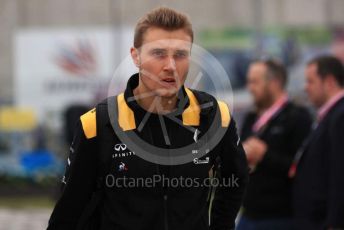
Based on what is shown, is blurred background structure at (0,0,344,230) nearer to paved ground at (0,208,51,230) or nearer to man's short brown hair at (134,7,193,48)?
paved ground at (0,208,51,230)

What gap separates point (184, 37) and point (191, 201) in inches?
29.0

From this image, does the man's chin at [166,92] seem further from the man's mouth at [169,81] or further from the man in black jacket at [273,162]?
the man in black jacket at [273,162]

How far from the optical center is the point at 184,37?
3.36 metres

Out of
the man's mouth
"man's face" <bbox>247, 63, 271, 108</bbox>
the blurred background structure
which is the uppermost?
the man's mouth

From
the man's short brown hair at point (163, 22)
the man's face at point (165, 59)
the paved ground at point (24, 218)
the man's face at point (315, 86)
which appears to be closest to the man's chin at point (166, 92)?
the man's face at point (165, 59)

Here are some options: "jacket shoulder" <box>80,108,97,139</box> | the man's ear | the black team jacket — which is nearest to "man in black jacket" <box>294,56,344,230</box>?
the black team jacket

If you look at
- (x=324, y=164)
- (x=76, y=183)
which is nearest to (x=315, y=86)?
(x=324, y=164)

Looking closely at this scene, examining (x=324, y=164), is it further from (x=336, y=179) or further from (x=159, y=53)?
(x=159, y=53)

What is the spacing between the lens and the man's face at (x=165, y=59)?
3.31 meters

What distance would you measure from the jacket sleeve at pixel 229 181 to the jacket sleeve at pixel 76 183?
24.7 inches

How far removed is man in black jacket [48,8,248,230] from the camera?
11.0 feet

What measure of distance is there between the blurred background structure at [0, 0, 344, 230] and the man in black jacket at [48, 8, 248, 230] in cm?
1170

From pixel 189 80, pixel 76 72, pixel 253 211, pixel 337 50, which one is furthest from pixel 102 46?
pixel 189 80

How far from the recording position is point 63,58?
51.8ft
